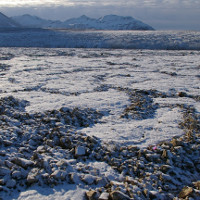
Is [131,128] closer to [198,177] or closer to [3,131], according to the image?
[198,177]

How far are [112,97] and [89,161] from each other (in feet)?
8.91

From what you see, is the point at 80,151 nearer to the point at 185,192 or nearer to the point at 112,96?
the point at 185,192

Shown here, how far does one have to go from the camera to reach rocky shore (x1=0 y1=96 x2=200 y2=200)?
2520 millimetres

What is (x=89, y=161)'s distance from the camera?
9.89ft

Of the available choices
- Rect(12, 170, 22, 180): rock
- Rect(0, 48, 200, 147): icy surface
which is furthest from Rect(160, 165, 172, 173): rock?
Rect(12, 170, 22, 180): rock

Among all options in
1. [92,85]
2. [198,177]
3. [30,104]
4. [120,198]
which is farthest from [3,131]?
[92,85]

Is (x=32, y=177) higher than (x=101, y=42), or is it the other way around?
(x=101, y=42)

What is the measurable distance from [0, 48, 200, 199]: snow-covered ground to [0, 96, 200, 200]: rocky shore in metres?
0.12

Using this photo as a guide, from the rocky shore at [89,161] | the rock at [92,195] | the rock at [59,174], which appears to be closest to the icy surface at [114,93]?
the rocky shore at [89,161]

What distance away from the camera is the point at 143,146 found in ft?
11.0

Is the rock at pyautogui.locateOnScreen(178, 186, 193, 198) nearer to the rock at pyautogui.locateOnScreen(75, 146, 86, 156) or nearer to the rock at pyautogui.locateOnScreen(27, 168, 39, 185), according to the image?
the rock at pyautogui.locateOnScreen(75, 146, 86, 156)

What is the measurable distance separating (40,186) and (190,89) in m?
5.26

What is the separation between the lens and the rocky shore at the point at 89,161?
8.27 feet

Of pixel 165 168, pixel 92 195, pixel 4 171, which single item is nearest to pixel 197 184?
pixel 165 168
